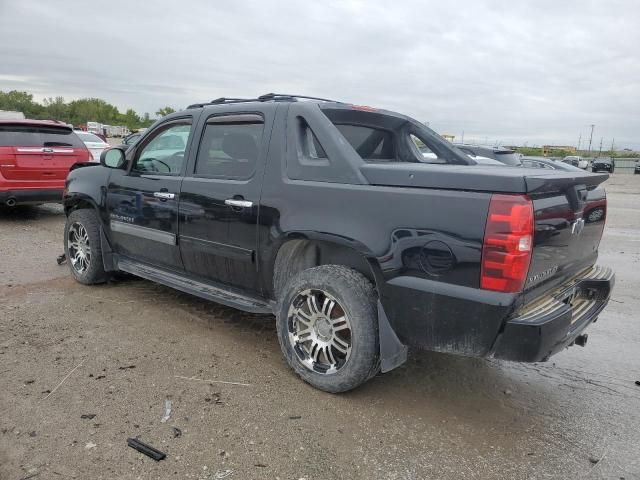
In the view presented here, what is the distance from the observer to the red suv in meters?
8.41

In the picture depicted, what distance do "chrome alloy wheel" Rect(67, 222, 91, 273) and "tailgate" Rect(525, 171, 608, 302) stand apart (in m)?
4.23

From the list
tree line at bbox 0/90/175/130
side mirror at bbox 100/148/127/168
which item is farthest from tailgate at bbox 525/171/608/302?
tree line at bbox 0/90/175/130

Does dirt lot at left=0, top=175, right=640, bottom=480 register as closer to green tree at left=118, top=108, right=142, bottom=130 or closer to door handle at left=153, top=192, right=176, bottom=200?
door handle at left=153, top=192, right=176, bottom=200

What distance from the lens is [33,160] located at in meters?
8.66

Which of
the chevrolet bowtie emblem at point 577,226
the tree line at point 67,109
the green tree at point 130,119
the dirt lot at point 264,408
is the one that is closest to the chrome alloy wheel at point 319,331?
the dirt lot at point 264,408

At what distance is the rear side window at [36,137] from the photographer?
854cm

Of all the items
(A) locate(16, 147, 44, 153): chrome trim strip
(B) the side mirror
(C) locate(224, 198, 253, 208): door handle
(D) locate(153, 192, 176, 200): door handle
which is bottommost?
(D) locate(153, 192, 176, 200): door handle

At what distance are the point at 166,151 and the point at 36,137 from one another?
5728 mm

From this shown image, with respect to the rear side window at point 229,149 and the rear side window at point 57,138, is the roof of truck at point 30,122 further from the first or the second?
the rear side window at point 229,149

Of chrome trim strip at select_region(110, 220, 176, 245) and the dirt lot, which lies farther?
chrome trim strip at select_region(110, 220, 176, 245)

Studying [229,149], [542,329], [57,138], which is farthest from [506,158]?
[542,329]

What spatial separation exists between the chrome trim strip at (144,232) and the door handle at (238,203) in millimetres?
764

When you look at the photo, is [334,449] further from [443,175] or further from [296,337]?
[443,175]

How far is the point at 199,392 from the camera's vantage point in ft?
10.4
